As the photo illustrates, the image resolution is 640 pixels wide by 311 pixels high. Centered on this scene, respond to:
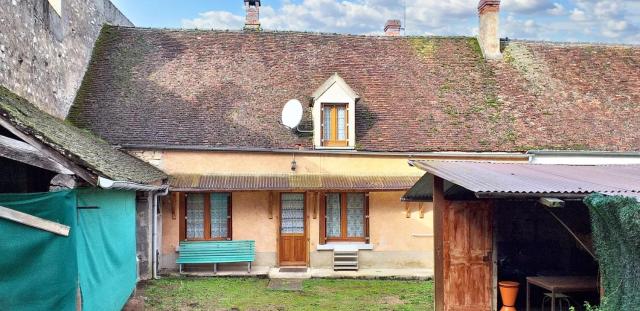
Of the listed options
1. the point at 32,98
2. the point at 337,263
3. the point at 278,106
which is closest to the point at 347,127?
the point at 278,106

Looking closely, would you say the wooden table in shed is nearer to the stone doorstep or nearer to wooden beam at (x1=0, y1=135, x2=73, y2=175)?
the stone doorstep

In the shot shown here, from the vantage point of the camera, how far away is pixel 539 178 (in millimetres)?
9336

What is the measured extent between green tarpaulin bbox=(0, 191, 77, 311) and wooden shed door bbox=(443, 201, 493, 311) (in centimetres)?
571

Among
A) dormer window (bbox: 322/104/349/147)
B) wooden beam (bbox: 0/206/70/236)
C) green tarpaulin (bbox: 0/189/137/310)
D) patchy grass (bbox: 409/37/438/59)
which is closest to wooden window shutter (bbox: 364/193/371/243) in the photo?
dormer window (bbox: 322/104/349/147)

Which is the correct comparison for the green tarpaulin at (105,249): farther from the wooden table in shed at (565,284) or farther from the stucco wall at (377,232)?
the wooden table in shed at (565,284)

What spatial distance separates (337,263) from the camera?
1541 cm

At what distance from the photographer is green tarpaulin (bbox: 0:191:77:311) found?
7.05 metres

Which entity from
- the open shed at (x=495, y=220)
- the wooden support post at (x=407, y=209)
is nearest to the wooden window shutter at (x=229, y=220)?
the wooden support post at (x=407, y=209)

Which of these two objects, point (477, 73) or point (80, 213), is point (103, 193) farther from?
point (477, 73)

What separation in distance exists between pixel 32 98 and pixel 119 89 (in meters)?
4.68

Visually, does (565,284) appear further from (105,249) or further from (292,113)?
(292,113)

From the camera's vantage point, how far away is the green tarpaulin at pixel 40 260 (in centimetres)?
705

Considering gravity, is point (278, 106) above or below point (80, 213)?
above

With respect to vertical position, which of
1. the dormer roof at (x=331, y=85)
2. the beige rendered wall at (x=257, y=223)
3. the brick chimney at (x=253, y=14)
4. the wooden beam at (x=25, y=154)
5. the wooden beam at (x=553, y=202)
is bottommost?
the beige rendered wall at (x=257, y=223)
